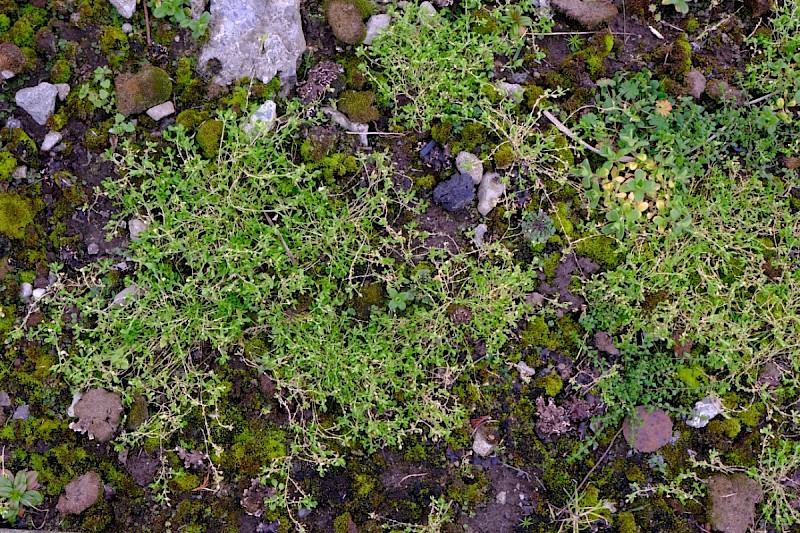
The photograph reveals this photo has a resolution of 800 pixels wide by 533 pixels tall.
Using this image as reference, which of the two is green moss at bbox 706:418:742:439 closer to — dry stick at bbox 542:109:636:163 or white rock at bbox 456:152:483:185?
dry stick at bbox 542:109:636:163

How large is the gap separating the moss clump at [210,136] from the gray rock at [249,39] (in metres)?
0.32

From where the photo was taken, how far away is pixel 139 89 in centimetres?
371

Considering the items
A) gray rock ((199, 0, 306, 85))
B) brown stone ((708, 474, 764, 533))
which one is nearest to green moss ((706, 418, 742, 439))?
brown stone ((708, 474, 764, 533))

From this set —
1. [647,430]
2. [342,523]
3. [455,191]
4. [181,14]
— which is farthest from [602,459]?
[181,14]

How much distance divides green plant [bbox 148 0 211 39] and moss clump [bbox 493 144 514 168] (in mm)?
Result: 2125

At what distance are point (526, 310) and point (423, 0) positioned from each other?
2.28 meters

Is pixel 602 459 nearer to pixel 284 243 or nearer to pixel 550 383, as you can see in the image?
pixel 550 383

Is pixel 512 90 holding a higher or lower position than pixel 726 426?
higher

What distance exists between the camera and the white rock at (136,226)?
12.1 ft

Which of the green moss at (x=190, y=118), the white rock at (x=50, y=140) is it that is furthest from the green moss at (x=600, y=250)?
the white rock at (x=50, y=140)

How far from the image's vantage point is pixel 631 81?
157 inches

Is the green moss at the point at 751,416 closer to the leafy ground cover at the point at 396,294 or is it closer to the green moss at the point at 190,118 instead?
the leafy ground cover at the point at 396,294

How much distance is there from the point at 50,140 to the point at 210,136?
1053 mm

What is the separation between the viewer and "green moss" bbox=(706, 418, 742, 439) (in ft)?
12.3
